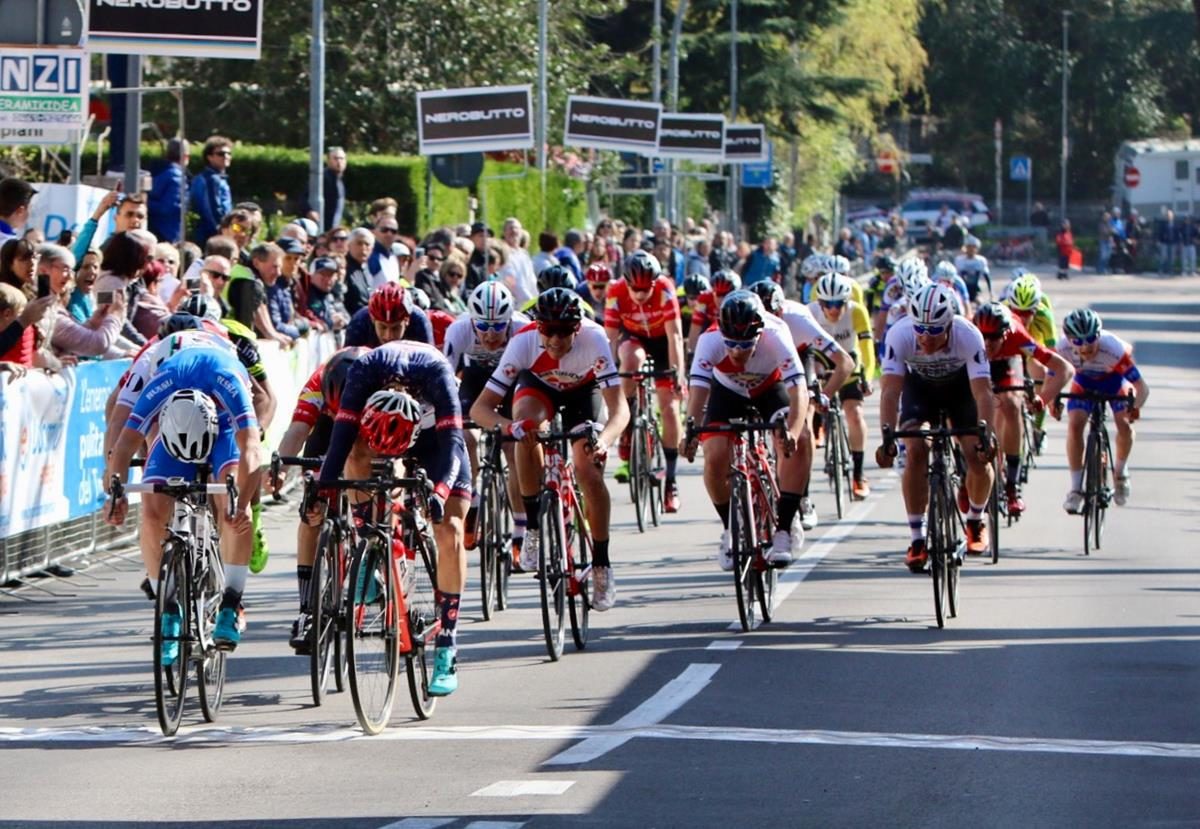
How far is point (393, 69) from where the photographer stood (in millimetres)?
41875

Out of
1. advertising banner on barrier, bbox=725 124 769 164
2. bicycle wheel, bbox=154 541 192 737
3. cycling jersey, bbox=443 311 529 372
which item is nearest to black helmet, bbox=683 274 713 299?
cycling jersey, bbox=443 311 529 372

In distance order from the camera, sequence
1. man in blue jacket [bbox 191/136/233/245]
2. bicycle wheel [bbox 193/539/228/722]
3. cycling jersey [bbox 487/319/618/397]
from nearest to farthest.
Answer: bicycle wheel [bbox 193/539/228/722], cycling jersey [bbox 487/319/618/397], man in blue jacket [bbox 191/136/233/245]

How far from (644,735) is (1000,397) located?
27.0ft

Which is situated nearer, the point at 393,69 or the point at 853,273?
the point at 393,69

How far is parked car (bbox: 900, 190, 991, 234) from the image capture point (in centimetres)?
9788

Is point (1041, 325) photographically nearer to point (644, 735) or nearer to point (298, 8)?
point (644, 735)

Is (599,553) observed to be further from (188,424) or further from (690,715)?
(188,424)

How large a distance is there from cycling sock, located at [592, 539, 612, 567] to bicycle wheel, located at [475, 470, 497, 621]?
1.07 metres

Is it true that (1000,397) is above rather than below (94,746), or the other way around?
above

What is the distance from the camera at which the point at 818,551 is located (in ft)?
57.3

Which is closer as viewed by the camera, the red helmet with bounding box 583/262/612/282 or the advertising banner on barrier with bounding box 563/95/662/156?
the red helmet with bounding box 583/262/612/282

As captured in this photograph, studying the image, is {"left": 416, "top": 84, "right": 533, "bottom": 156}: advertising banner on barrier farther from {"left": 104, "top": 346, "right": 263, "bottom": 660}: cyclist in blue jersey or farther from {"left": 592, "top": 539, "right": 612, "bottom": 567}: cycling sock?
{"left": 104, "top": 346, "right": 263, "bottom": 660}: cyclist in blue jersey

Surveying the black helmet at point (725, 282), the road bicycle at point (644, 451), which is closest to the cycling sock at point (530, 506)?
the road bicycle at point (644, 451)

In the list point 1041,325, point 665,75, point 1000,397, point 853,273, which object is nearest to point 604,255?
point 1041,325
